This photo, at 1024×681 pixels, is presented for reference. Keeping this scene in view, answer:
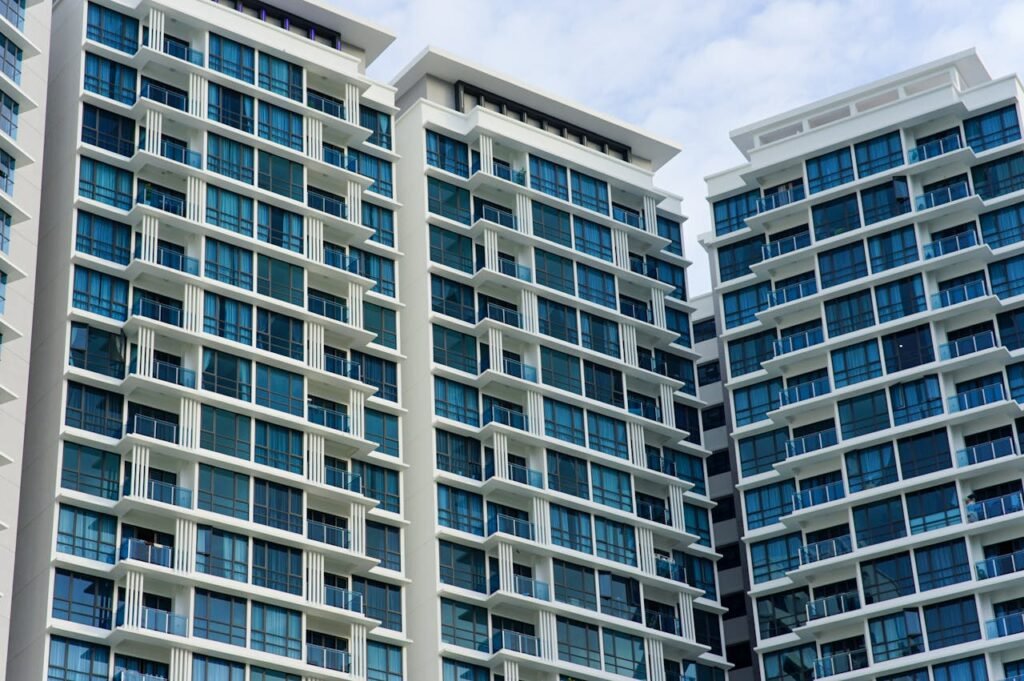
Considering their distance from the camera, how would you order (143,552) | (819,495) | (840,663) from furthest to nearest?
(819,495) < (840,663) < (143,552)

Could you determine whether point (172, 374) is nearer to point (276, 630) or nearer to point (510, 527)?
point (276, 630)

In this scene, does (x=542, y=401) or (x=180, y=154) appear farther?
(x=542, y=401)

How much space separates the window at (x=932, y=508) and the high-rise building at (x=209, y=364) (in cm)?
2575

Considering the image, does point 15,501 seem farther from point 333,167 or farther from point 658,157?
point 658,157

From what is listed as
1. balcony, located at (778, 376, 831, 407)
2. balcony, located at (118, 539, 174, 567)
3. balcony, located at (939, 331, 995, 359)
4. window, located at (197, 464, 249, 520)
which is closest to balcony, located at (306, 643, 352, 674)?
window, located at (197, 464, 249, 520)

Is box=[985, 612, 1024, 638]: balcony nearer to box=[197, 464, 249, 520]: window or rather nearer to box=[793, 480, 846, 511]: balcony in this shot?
box=[793, 480, 846, 511]: balcony

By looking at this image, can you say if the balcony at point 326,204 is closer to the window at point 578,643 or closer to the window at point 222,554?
the window at point 222,554

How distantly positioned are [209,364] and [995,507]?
38453mm

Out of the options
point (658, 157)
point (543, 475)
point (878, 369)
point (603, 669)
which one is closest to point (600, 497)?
point (543, 475)

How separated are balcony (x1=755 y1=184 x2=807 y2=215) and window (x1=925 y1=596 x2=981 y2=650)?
25814 mm

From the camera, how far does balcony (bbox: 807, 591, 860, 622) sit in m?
89.2

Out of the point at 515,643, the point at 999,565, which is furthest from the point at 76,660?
the point at 999,565

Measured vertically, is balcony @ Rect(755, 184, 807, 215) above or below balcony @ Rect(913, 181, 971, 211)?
above

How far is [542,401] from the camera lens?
91.2 meters
